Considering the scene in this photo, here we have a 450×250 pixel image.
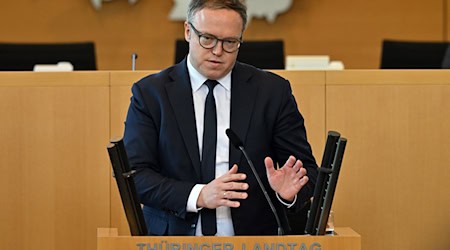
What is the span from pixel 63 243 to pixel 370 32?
14.1 ft

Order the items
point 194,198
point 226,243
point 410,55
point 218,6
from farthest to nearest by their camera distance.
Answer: point 410,55
point 218,6
point 194,198
point 226,243

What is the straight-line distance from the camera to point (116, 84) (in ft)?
13.8

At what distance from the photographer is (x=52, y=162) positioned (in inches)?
164

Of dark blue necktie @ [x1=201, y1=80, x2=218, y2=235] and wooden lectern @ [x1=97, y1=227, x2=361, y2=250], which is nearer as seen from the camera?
wooden lectern @ [x1=97, y1=227, x2=361, y2=250]

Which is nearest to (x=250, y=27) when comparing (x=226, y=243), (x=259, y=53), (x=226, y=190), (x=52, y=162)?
(x=259, y=53)

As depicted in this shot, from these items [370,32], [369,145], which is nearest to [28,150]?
[369,145]

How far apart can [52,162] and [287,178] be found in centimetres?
170

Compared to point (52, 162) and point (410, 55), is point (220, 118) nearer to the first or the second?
point (52, 162)

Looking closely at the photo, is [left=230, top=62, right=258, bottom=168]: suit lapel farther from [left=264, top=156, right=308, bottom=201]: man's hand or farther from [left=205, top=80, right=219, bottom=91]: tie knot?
[left=264, top=156, right=308, bottom=201]: man's hand

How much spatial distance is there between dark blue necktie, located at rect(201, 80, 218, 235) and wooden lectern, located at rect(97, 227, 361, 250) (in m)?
0.52

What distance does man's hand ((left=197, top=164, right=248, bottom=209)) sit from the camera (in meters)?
2.74

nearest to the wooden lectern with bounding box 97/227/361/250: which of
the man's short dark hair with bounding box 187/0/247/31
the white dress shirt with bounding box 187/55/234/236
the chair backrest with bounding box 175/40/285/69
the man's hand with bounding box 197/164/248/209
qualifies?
the man's hand with bounding box 197/164/248/209

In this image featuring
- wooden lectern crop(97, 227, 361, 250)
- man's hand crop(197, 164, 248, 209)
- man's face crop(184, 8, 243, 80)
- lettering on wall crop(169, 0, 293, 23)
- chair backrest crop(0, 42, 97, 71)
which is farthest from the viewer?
lettering on wall crop(169, 0, 293, 23)

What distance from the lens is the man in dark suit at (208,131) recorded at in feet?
9.90
